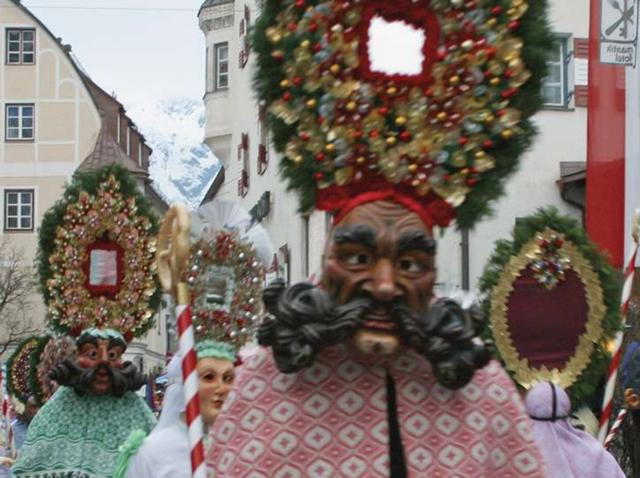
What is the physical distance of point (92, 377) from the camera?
11.4m

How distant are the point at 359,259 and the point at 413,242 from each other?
172 millimetres

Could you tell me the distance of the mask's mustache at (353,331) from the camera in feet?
18.4

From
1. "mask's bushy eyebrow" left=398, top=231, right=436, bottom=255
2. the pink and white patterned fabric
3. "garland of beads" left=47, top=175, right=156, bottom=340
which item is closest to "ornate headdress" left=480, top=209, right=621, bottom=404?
"garland of beads" left=47, top=175, right=156, bottom=340

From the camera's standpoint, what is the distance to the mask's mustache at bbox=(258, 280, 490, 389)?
5.60m

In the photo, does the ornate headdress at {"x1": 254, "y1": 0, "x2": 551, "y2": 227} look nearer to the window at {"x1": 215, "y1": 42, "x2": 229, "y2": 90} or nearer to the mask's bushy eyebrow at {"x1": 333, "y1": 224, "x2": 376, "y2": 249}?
the mask's bushy eyebrow at {"x1": 333, "y1": 224, "x2": 376, "y2": 249}

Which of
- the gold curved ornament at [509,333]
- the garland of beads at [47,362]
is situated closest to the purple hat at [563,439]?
the gold curved ornament at [509,333]

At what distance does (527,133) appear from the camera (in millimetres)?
5941

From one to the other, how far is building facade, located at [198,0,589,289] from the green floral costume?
160 centimetres

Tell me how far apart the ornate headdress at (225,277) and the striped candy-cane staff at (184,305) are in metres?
2.21

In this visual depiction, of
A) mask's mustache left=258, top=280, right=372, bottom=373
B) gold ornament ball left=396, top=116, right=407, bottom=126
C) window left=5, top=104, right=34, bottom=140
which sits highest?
window left=5, top=104, right=34, bottom=140

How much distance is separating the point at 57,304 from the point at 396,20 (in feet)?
19.6

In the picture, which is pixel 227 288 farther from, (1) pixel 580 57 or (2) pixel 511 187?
(1) pixel 580 57

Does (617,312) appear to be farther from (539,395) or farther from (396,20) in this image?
(396,20)

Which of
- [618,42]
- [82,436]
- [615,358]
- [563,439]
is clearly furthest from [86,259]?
[618,42]
